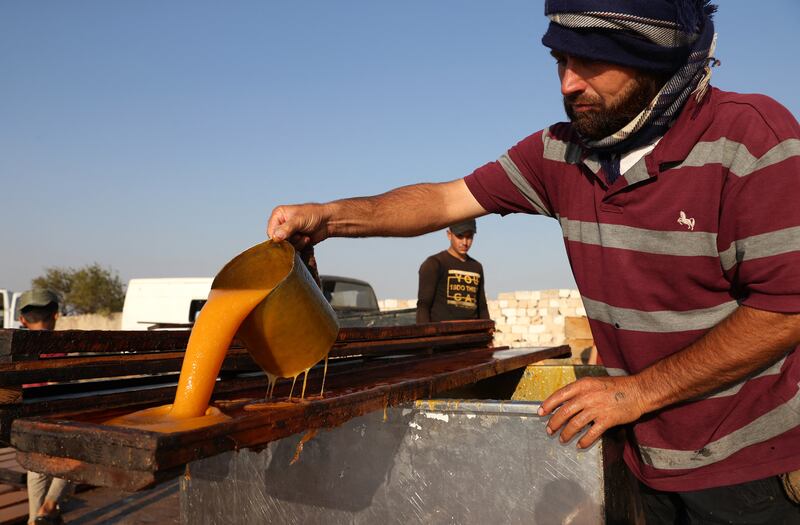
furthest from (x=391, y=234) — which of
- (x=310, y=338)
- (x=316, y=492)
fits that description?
(x=316, y=492)

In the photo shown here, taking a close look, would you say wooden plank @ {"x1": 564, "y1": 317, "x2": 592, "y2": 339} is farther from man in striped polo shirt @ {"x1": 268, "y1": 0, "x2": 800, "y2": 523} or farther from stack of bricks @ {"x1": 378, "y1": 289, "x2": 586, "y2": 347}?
stack of bricks @ {"x1": 378, "y1": 289, "x2": 586, "y2": 347}

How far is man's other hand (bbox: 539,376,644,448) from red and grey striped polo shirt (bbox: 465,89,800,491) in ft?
0.61

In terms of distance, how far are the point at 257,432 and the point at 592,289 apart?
128 centimetres

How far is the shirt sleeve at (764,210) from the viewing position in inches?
66.6

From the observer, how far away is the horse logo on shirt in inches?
74.7

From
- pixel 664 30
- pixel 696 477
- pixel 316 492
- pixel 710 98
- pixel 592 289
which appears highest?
pixel 664 30

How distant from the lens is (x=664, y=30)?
188 centimetres

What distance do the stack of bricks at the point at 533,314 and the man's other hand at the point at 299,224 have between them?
1483 cm

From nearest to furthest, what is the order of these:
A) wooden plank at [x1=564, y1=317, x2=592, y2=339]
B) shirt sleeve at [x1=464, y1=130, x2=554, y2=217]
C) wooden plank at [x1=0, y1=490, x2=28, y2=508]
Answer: shirt sleeve at [x1=464, y1=130, x2=554, y2=217], wooden plank at [x1=0, y1=490, x2=28, y2=508], wooden plank at [x1=564, y1=317, x2=592, y2=339]

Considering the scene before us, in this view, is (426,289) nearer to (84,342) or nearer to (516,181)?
(516,181)

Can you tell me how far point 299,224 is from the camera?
7.63 ft

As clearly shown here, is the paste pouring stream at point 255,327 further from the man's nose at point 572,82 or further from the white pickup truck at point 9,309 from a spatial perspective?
the white pickup truck at point 9,309

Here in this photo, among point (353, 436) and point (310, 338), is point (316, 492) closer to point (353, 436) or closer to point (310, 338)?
point (353, 436)

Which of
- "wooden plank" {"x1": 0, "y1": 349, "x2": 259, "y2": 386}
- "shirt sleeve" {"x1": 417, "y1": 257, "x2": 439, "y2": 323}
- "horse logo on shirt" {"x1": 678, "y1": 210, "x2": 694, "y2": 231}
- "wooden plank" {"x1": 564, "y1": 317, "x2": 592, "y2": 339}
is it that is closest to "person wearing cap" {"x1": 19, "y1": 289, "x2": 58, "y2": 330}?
"shirt sleeve" {"x1": 417, "y1": 257, "x2": 439, "y2": 323}
